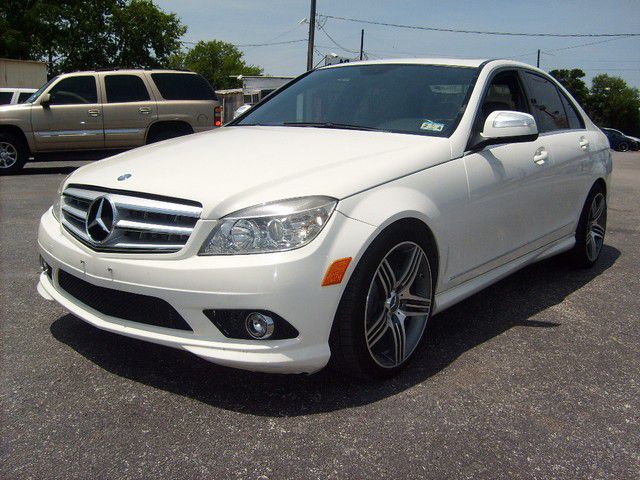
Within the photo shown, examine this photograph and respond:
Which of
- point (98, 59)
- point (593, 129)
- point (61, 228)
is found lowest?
point (61, 228)

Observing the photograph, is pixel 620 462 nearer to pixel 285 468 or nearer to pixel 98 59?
pixel 285 468

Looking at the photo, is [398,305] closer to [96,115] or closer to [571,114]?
[571,114]

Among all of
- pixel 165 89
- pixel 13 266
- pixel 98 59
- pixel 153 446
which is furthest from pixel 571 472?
pixel 98 59

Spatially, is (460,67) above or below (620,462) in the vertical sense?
above

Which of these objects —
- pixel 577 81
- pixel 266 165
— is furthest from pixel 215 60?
pixel 266 165

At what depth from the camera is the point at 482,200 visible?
3.53 metres

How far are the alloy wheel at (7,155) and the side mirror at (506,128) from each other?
35.8 ft

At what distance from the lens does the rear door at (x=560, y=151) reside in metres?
4.38

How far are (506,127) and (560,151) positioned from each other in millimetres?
1176

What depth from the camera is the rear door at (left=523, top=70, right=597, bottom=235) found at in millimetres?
4375

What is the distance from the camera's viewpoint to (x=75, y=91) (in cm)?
1230

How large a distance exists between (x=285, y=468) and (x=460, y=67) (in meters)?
2.76

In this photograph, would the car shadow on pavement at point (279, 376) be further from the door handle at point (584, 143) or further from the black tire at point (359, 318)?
the door handle at point (584, 143)

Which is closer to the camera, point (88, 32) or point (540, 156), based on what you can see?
point (540, 156)
